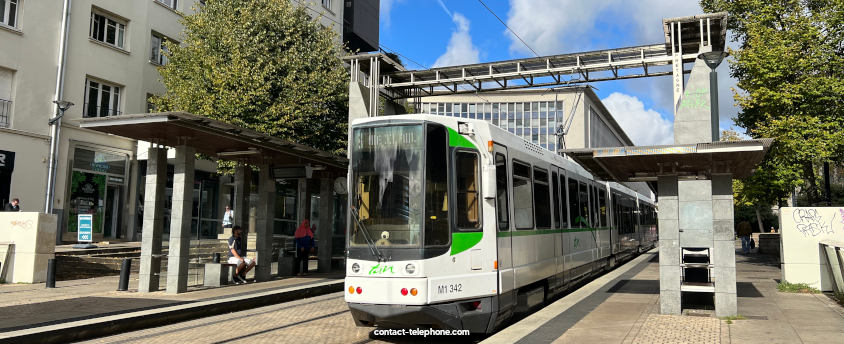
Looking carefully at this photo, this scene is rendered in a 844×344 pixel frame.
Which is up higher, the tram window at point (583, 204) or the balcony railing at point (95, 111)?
the balcony railing at point (95, 111)

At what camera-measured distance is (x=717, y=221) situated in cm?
947

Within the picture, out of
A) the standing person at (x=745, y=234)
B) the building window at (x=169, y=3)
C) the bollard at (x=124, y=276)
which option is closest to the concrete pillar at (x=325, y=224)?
the bollard at (x=124, y=276)

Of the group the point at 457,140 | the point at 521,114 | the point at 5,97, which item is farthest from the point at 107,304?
the point at 521,114

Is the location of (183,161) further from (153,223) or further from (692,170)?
(692,170)

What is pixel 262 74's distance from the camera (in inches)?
926

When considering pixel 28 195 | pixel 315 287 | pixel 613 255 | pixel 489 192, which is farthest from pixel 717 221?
pixel 28 195

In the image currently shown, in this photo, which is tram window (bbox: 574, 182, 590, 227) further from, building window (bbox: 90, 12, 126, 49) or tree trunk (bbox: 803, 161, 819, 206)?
building window (bbox: 90, 12, 126, 49)

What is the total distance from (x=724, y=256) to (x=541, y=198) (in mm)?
3062

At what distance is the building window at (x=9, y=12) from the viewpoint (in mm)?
22016

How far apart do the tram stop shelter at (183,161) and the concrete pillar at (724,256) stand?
8665mm

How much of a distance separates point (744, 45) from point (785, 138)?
580cm

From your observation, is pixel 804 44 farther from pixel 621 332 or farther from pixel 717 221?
pixel 621 332

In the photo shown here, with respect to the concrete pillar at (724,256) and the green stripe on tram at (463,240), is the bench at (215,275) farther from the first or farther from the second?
the concrete pillar at (724,256)

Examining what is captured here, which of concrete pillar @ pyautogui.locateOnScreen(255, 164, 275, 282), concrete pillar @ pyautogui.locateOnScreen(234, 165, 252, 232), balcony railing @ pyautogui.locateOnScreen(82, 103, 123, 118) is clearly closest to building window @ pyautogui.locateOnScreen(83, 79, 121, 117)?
balcony railing @ pyautogui.locateOnScreen(82, 103, 123, 118)
